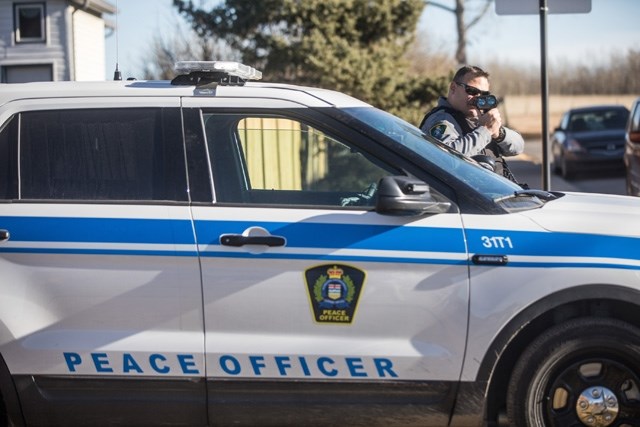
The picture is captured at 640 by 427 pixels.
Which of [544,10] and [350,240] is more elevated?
[544,10]

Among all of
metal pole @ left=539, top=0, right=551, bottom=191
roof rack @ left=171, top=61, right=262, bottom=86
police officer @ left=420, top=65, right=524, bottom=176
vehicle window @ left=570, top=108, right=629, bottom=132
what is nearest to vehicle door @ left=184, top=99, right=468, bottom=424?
roof rack @ left=171, top=61, right=262, bottom=86

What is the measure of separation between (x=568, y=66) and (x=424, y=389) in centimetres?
6129

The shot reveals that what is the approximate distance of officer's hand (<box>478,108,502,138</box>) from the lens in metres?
6.07

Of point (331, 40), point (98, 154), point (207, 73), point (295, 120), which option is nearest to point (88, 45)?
point (331, 40)

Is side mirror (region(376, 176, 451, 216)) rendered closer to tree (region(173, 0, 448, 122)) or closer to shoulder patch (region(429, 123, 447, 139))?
shoulder patch (region(429, 123, 447, 139))

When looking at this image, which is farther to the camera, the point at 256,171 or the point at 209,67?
the point at 256,171

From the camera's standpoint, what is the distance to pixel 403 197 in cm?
409

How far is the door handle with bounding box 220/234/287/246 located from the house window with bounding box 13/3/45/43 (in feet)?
73.6

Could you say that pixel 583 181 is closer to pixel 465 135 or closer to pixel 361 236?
pixel 465 135

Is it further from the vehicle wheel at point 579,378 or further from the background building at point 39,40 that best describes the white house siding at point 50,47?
the vehicle wheel at point 579,378

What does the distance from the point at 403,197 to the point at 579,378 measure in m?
1.09

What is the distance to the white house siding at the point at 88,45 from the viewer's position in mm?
25703

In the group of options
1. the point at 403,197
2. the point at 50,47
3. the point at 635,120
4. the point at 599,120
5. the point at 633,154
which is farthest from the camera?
the point at 50,47

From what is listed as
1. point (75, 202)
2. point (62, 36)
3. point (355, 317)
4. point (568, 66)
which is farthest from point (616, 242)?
point (568, 66)
